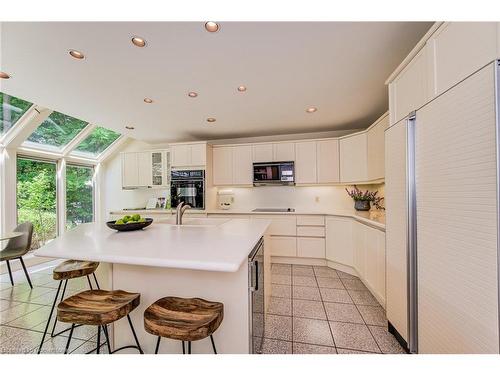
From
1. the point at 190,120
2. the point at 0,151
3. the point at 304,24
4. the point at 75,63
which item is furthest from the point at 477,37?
the point at 0,151

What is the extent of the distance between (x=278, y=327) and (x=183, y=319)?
1.21m

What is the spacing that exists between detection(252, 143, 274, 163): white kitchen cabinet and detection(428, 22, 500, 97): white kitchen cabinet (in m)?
2.74

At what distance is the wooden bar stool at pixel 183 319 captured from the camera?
3.02 ft

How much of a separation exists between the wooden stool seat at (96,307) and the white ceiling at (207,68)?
1880mm

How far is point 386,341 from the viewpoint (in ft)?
5.49

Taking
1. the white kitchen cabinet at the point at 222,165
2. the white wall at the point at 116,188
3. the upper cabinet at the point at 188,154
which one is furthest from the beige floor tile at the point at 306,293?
the white wall at the point at 116,188

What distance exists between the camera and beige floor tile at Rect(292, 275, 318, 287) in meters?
2.78

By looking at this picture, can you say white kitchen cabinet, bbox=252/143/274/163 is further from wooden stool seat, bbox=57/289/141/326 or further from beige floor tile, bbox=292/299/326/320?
wooden stool seat, bbox=57/289/141/326

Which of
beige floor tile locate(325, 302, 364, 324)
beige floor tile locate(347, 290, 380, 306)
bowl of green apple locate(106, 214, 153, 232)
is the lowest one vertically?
beige floor tile locate(347, 290, 380, 306)

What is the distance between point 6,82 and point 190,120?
2064 mm

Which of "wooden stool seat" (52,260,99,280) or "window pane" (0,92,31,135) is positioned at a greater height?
"window pane" (0,92,31,135)

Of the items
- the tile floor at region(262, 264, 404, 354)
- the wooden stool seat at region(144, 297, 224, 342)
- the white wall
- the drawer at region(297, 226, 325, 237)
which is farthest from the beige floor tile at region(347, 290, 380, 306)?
the white wall

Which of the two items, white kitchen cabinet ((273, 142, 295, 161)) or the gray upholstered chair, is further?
white kitchen cabinet ((273, 142, 295, 161))
